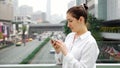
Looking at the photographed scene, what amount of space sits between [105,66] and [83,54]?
0.79 metres

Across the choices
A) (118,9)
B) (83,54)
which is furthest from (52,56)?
(118,9)

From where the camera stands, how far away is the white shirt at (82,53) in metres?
1.13

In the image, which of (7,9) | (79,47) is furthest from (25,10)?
(79,47)

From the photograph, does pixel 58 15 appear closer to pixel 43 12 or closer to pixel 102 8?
pixel 43 12

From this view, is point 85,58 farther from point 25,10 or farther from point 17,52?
point 25,10

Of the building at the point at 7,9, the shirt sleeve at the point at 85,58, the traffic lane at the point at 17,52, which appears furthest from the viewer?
the building at the point at 7,9

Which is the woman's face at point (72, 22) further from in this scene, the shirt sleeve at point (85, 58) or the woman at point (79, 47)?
the shirt sleeve at point (85, 58)

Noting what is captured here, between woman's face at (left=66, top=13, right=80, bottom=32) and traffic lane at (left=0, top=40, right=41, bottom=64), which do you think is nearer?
woman's face at (left=66, top=13, right=80, bottom=32)

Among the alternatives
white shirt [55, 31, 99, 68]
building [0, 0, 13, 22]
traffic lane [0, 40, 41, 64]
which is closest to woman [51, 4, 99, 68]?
white shirt [55, 31, 99, 68]

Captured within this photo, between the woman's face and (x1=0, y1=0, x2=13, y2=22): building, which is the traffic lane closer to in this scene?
(x1=0, y1=0, x2=13, y2=22): building

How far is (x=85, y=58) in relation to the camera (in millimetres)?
1145

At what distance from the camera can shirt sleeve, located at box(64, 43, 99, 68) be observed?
1.13 metres

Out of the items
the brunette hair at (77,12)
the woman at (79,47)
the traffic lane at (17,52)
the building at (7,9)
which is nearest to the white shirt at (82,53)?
the woman at (79,47)

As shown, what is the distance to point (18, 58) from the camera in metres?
2.11
